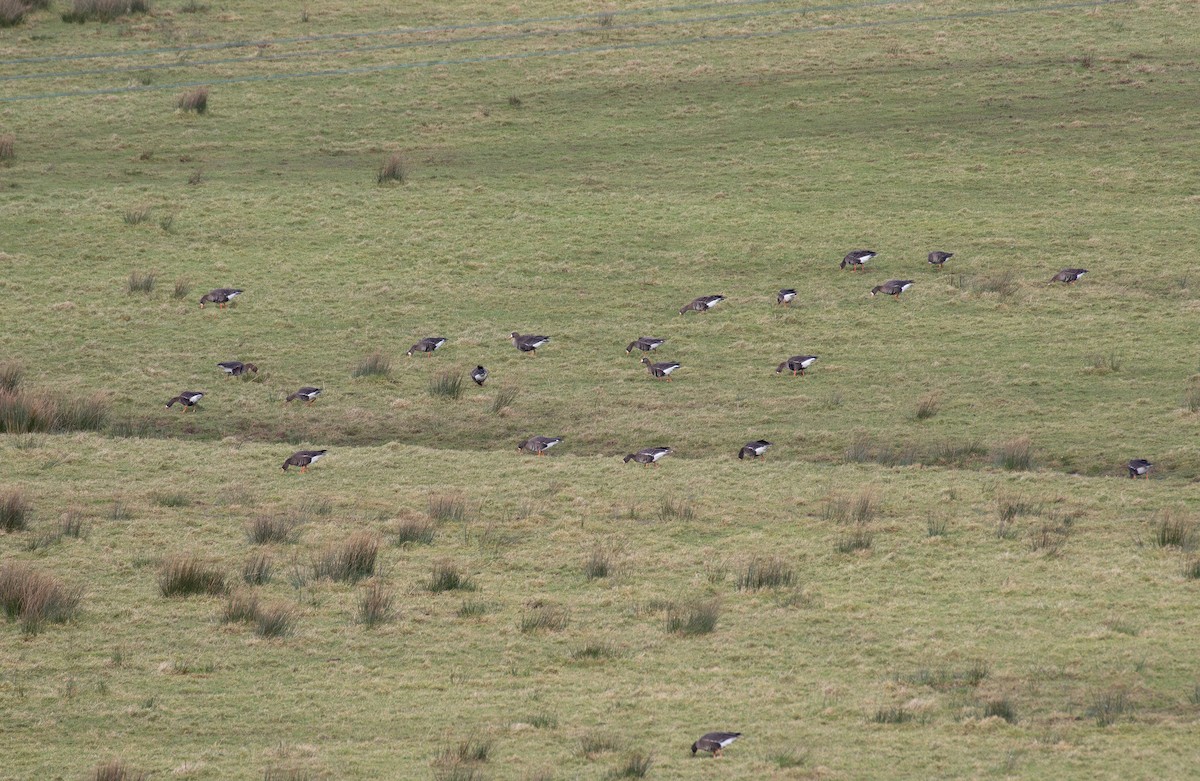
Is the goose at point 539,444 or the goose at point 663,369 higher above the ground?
the goose at point 663,369

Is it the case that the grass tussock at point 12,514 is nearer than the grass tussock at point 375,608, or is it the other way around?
the grass tussock at point 375,608

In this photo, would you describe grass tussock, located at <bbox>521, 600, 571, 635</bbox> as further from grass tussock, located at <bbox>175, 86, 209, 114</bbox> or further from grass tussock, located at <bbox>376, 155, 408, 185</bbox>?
grass tussock, located at <bbox>175, 86, 209, 114</bbox>

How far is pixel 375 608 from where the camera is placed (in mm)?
15547

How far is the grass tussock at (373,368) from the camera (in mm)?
25281

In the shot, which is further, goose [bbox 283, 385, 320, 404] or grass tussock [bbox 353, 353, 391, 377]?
grass tussock [bbox 353, 353, 391, 377]

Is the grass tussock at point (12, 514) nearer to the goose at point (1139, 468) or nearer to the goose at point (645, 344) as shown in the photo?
the goose at point (645, 344)

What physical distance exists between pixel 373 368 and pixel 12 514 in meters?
7.88

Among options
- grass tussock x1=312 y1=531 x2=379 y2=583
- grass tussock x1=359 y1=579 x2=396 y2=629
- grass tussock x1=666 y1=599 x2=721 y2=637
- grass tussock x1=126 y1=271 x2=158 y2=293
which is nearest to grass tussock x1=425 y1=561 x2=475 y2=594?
grass tussock x1=359 y1=579 x2=396 y2=629

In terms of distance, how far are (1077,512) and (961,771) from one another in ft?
24.9

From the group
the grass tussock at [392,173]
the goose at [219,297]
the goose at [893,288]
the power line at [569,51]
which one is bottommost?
the goose at [219,297]

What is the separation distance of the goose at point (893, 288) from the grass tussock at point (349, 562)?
13.6 meters

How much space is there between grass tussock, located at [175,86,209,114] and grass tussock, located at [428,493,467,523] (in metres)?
22.7

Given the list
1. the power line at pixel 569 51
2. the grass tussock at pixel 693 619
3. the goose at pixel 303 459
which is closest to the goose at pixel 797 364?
the goose at pixel 303 459

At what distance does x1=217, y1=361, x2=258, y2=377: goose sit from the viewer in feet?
83.0
